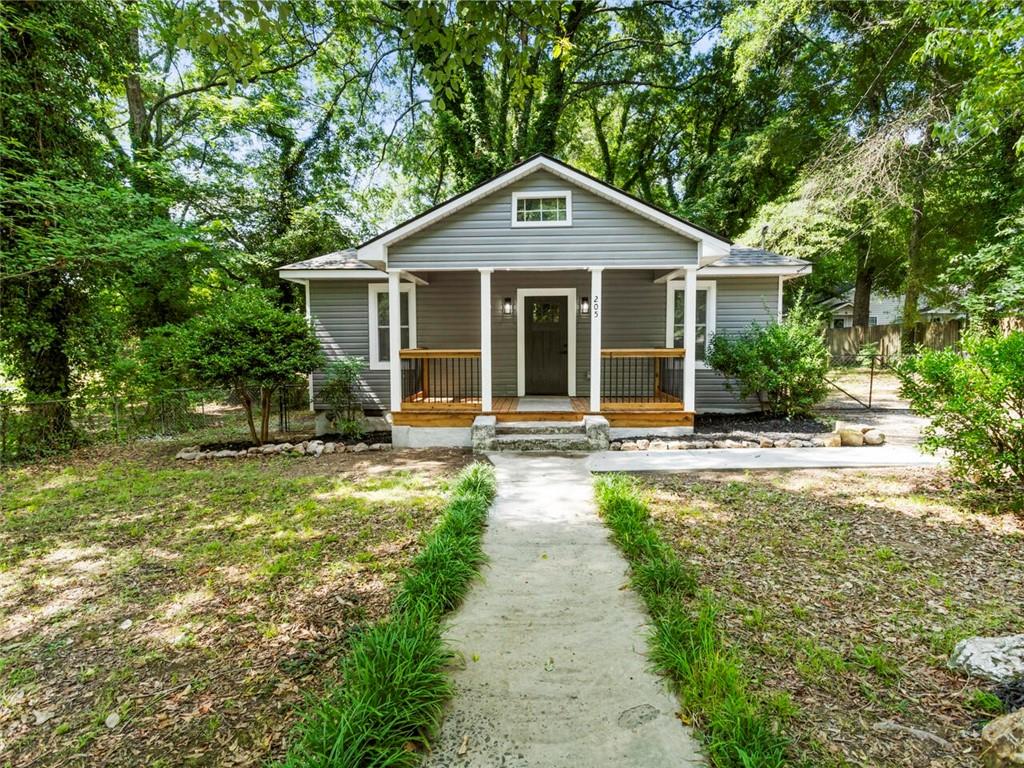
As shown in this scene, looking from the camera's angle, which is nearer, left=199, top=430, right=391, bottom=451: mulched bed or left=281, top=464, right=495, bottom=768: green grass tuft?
left=281, top=464, right=495, bottom=768: green grass tuft

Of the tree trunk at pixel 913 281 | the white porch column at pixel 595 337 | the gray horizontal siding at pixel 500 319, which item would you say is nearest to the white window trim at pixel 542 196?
the white porch column at pixel 595 337

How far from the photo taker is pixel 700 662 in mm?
2438

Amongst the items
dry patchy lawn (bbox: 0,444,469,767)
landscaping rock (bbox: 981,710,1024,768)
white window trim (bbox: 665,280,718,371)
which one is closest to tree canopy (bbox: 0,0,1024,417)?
dry patchy lawn (bbox: 0,444,469,767)

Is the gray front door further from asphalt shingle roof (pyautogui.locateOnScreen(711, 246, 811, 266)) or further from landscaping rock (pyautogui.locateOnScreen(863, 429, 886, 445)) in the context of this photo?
landscaping rock (pyautogui.locateOnScreen(863, 429, 886, 445))

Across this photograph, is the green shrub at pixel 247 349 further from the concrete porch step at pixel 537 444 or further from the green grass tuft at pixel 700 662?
the green grass tuft at pixel 700 662

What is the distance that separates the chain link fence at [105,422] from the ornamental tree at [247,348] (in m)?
1.37

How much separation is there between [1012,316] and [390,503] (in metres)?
15.4

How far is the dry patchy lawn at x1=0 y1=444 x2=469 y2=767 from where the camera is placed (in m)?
2.26

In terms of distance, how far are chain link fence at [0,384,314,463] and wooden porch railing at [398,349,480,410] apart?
2.42 metres

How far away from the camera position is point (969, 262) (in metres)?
13.8

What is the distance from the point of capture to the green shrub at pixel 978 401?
14.2ft

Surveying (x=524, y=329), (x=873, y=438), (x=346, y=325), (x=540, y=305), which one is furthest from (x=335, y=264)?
(x=873, y=438)

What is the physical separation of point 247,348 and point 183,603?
512cm

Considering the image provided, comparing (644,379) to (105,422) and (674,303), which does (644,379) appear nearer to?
(674,303)
